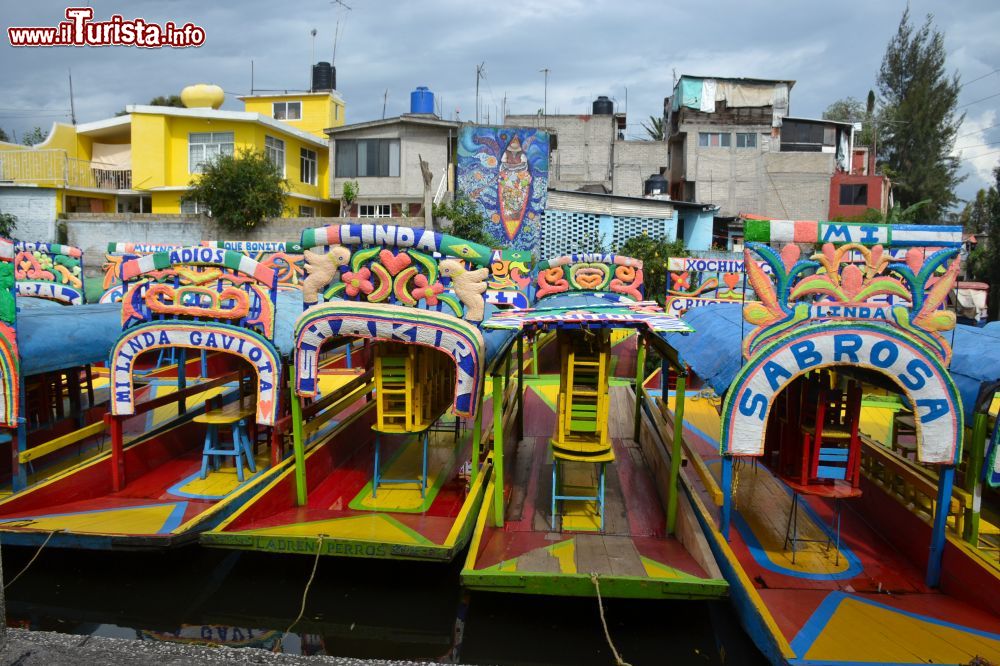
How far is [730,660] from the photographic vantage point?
6.39 metres

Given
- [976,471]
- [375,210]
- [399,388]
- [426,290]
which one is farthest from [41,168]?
[976,471]

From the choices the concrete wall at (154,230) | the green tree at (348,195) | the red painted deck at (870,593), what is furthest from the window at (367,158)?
the red painted deck at (870,593)

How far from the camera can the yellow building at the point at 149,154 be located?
26.6 metres

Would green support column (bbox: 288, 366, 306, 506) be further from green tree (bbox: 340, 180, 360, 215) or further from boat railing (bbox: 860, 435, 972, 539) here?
green tree (bbox: 340, 180, 360, 215)

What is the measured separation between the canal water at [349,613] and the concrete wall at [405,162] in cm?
2090

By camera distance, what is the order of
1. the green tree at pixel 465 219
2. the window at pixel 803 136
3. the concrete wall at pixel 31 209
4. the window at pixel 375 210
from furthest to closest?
1. the window at pixel 803 136
2. the window at pixel 375 210
3. the concrete wall at pixel 31 209
4. the green tree at pixel 465 219

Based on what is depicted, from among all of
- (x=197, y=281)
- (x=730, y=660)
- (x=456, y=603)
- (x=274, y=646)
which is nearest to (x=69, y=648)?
(x=274, y=646)

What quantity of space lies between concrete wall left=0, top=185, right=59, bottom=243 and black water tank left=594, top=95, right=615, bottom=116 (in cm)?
2535

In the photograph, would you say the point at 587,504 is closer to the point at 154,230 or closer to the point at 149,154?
the point at 154,230

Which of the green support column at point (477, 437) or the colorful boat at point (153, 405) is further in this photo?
the green support column at point (477, 437)

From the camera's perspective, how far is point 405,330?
7.41 meters

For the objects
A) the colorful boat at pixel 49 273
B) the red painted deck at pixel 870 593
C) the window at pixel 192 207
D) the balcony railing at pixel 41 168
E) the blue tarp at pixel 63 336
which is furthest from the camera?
the balcony railing at pixel 41 168

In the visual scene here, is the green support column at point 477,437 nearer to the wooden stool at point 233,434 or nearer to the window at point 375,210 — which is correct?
the wooden stool at point 233,434

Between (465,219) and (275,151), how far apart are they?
8940mm
